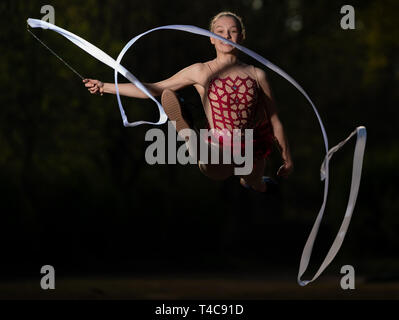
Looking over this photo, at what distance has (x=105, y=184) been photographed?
30.8 metres

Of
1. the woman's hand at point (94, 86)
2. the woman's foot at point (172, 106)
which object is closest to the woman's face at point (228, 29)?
the woman's foot at point (172, 106)

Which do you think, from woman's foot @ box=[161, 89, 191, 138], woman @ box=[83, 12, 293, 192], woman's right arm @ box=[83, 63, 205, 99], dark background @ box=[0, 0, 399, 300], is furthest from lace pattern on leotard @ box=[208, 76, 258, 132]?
dark background @ box=[0, 0, 399, 300]

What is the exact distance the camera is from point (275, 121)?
813 centimetres

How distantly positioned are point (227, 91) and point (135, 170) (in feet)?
82.0

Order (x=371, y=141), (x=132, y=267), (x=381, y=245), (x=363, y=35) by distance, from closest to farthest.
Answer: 1. (x=381, y=245)
2. (x=132, y=267)
3. (x=363, y=35)
4. (x=371, y=141)

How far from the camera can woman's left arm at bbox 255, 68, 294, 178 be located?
7.88 metres

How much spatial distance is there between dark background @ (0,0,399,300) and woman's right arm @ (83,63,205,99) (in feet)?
60.5

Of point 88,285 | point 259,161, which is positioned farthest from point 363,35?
point 259,161

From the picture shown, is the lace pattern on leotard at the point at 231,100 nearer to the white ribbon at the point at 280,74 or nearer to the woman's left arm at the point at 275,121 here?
the woman's left arm at the point at 275,121

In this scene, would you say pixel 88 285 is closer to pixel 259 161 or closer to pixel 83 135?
pixel 83 135

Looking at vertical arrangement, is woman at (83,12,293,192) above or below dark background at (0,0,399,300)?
below

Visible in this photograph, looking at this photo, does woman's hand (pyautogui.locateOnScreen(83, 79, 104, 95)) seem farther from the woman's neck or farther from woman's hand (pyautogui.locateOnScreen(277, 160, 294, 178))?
woman's hand (pyautogui.locateOnScreen(277, 160, 294, 178))

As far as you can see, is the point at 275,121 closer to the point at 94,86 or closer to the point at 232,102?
the point at 232,102

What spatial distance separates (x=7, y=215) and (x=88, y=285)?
12.6ft
